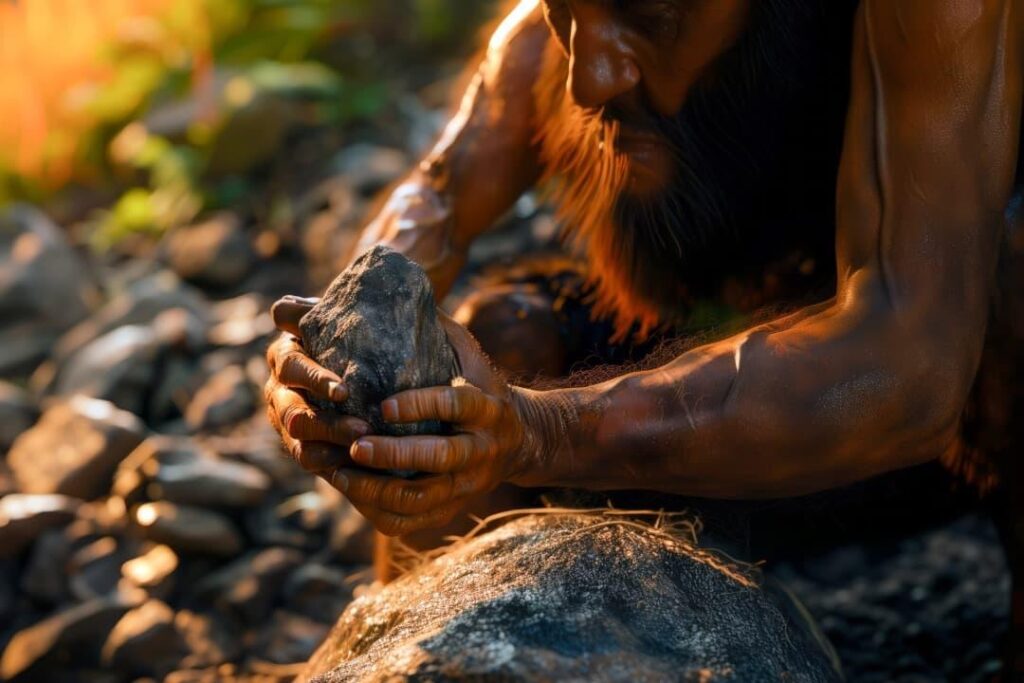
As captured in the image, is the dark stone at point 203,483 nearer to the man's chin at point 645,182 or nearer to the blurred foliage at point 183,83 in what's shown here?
the man's chin at point 645,182

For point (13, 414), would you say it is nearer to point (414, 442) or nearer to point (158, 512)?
point (158, 512)

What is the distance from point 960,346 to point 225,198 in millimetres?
3468

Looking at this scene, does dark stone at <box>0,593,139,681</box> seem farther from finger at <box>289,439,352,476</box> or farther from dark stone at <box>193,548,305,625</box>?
finger at <box>289,439,352,476</box>

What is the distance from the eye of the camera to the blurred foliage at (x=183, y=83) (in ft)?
15.6

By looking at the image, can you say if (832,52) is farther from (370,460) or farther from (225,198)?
(225,198)

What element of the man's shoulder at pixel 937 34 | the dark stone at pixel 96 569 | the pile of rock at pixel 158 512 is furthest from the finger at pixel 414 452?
the dark stone at pixel 96 569

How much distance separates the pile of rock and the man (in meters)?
1.09

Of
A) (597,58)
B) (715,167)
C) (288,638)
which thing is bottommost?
(288,638)

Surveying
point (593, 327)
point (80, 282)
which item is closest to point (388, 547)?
point (593, 327)

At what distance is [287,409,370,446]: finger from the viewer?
153 centimetres

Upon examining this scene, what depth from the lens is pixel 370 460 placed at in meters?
1.48

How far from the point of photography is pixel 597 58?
185 cm

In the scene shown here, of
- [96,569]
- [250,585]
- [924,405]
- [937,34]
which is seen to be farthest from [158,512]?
[937,34]

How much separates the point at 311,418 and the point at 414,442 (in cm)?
17
